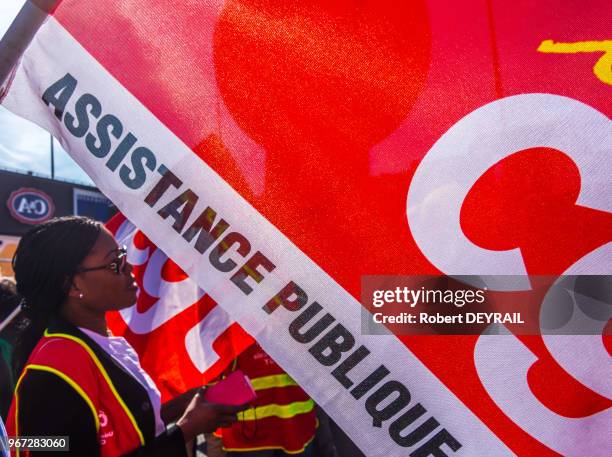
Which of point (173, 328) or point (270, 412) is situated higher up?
point (173, 328)

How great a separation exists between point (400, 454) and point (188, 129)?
3.38 feet

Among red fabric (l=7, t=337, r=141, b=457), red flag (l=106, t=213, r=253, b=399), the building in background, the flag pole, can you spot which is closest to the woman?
red fabric (l=7, t=337, r=141, b=457)

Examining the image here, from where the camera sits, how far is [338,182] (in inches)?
57.7

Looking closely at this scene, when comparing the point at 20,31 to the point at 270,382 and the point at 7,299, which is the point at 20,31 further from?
the point at 7,299

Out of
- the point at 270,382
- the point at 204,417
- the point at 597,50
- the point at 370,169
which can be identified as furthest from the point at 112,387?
the point at 270,382

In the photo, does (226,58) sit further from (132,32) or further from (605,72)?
(605,72)

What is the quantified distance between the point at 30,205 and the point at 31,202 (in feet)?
0.34

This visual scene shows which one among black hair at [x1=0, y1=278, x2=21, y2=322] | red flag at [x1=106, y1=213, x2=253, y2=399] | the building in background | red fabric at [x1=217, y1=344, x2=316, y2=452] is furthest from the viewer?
the building in background

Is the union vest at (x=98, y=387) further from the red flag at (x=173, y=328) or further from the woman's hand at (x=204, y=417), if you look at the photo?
the red flag at (x=173, y=328)

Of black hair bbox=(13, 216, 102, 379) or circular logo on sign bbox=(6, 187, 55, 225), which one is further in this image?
circular logo on sign bbox=(6, 187, 55, 225)

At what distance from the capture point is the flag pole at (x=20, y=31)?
3.74 feet

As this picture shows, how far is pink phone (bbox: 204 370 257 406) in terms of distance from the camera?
189cm

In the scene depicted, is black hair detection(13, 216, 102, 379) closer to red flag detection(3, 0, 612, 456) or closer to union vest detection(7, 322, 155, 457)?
union vest detection(7, 322, 155, 457)

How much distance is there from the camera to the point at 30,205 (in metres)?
17.5
